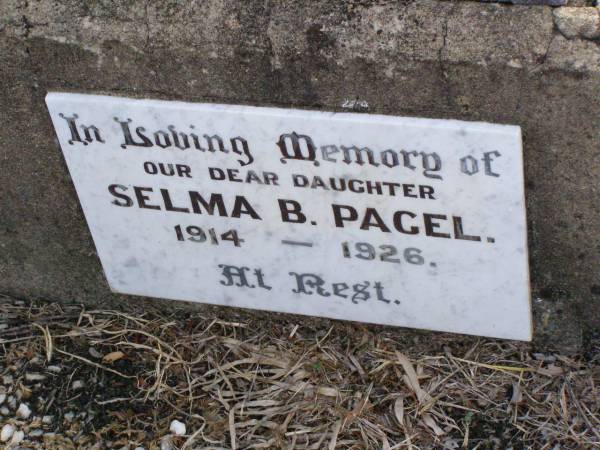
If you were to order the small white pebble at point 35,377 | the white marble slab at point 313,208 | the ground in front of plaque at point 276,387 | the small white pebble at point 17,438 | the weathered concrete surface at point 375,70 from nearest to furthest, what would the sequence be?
the weathered concrete surface at point 375,70 < the white marble slab at point 313,208 < the ground in front of plaque at point 276,387 < the small white pebble at point 17,438 < the small white pebble at point 35,377

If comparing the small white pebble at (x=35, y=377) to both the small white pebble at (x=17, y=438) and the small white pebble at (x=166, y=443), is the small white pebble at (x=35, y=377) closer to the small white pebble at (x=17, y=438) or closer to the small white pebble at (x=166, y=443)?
the small white pebble at (x=17, y=438)

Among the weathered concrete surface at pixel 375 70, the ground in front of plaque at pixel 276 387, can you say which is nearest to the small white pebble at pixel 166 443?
the ground in front of plaque at pixel 276 387

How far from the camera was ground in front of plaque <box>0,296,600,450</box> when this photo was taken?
2.47 m

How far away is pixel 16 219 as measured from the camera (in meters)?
2.75

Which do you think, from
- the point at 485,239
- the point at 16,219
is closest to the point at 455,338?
the point at 485,239

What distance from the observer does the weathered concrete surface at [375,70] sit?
208 centimetres

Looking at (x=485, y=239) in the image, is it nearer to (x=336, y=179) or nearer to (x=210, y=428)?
(x=336, y=179)

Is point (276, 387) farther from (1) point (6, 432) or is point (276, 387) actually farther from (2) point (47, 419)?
(1) point (6, 432)

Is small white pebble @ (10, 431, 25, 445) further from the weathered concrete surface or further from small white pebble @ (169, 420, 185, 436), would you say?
the weathered concrete surface

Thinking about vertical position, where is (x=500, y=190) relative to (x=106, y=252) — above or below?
above

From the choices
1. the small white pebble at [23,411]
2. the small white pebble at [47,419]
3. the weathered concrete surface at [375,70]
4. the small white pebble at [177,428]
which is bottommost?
the small white pebble at [177,428]

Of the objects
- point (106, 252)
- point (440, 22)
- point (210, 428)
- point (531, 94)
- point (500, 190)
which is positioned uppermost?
point (440, 22)

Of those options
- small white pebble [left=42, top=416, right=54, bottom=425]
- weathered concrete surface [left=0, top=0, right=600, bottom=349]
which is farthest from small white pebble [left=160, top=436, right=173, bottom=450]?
weathered concrete surface [left=0, top=0, right=600, bottom=349]

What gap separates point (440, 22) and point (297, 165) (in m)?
0.46
